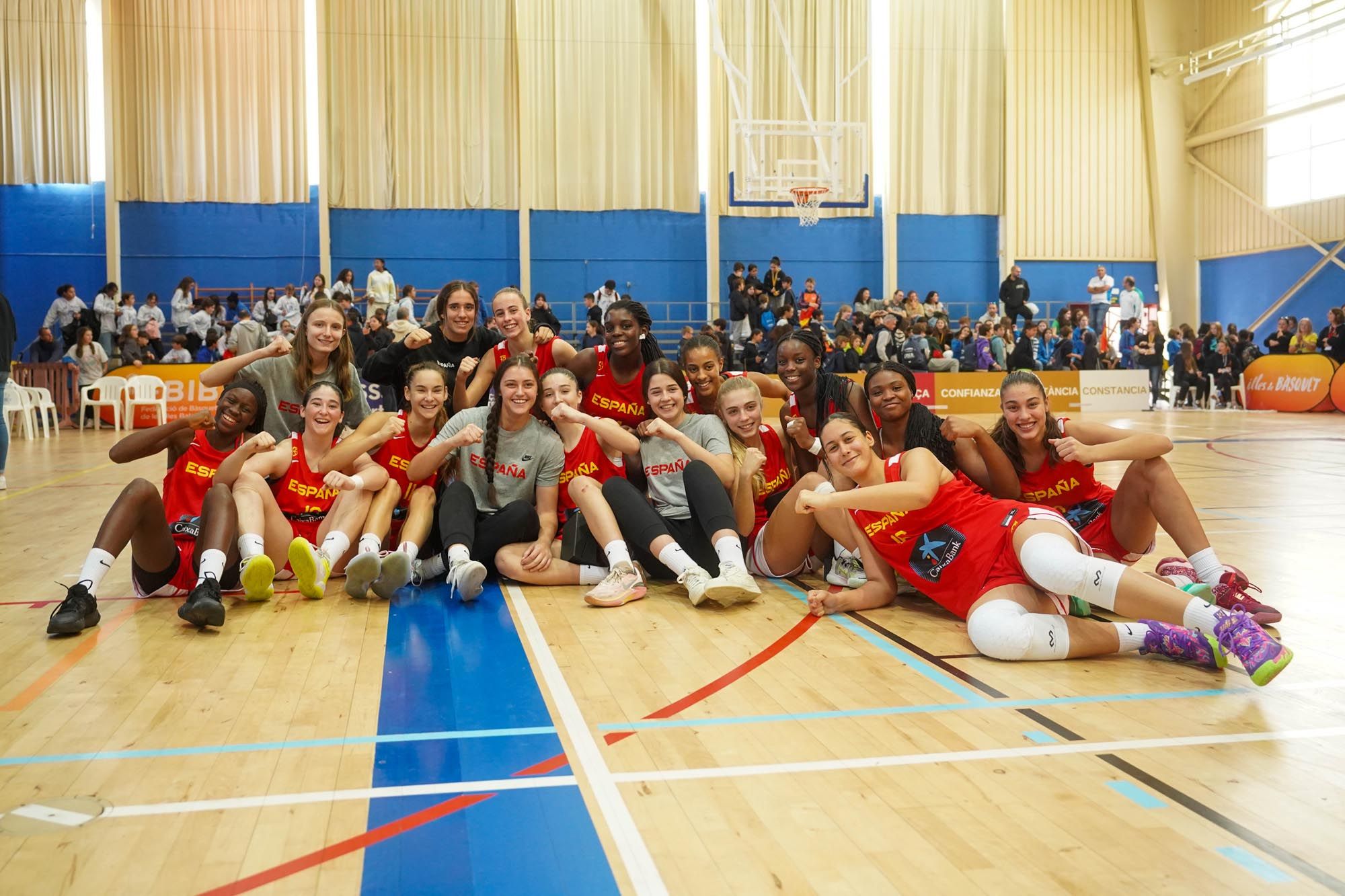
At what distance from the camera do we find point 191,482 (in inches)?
187

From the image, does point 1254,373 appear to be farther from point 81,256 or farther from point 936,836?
point 81,256

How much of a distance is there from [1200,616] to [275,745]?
8.87 ft

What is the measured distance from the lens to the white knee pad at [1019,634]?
139 inches

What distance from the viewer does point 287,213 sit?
64.7 ft

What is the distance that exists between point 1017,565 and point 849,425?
2.62 feet

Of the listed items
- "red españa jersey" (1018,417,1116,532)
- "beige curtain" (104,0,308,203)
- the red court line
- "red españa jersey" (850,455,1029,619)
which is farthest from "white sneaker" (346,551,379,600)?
"beige curtain" (104,0,308,203)

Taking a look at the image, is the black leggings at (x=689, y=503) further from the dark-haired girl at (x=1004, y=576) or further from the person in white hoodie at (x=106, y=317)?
the person in white hoodie at (x=106, y=317)

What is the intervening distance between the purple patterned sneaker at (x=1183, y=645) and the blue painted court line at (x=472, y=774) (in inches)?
79.1

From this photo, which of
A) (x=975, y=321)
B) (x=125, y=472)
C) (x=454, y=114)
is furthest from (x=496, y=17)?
(x=125, y=472)

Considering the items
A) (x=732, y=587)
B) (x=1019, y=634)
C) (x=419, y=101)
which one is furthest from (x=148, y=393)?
(x=1019, y=634)

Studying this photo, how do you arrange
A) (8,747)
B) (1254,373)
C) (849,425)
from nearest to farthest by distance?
(8,747) < (849,425) < (1254,373)

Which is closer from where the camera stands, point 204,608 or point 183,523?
point 204,608

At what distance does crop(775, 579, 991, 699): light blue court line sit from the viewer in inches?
128

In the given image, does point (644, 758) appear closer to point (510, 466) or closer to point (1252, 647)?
point (1252, 647)
